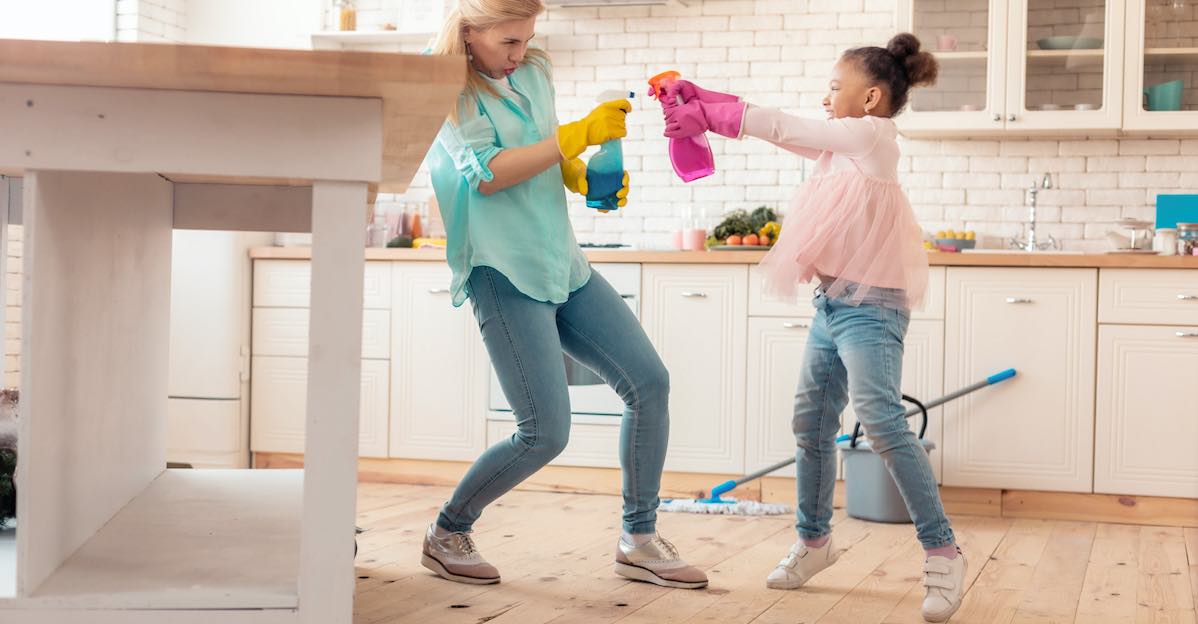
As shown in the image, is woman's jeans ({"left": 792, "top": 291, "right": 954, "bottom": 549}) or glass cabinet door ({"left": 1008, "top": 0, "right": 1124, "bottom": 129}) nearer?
woman's jeans ({"left": 792, "top": 291, "right": 954, "bottom": 549})

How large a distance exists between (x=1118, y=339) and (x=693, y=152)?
6.25 feet

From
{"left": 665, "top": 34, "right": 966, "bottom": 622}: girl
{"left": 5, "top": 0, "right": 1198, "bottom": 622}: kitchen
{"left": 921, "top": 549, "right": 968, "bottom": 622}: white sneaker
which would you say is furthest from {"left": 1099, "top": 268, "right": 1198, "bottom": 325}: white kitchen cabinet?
{"left": 921, "top": 549, "right": 968, "bottom": 622}: white sneaker

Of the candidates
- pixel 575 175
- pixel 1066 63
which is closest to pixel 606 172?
pixel 575 175

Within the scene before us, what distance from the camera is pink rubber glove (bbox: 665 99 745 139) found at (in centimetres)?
248

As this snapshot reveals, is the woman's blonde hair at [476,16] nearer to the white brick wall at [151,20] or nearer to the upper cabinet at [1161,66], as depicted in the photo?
the upper cabinet at [1161,66]

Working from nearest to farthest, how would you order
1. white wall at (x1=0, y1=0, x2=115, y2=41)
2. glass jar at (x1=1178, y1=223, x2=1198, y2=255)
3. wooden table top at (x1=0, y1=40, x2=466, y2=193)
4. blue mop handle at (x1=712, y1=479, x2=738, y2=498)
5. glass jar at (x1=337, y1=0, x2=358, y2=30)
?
wooden table top at (x1=0, y1=40, x2=466, y2=193) < blue mop handle at (x1=712, y1=479, x2=738, y2=498) < glass jar at (x1=1178, y1=223, x2=1198, y2=255) < white wall at (x1=0, y1=0, x2=115, y2=41) < glass jar at (x1=337, y1=0, x2=358, y2=30)

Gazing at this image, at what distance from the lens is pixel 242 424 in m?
4.57

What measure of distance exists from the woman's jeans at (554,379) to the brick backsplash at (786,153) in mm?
2317

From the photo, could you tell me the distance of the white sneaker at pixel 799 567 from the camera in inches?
106

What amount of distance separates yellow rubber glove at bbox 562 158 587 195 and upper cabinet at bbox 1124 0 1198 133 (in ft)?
8.33

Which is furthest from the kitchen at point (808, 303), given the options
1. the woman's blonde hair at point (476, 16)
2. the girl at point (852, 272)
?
the woman's blonde hair at point (476, 16)

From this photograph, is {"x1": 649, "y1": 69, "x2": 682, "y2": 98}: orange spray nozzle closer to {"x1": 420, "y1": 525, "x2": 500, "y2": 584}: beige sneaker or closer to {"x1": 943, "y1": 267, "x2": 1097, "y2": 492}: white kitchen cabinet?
{"x1": 420, "y1": 525, "x2": 500, "y2": 584}: beige sneaker

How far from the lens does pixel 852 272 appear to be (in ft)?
8.31

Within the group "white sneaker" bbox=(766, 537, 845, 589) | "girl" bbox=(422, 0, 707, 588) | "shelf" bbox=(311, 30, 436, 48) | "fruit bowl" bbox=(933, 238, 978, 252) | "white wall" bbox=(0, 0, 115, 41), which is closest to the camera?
"girl" bbox=(422, 0, 707, 588)
